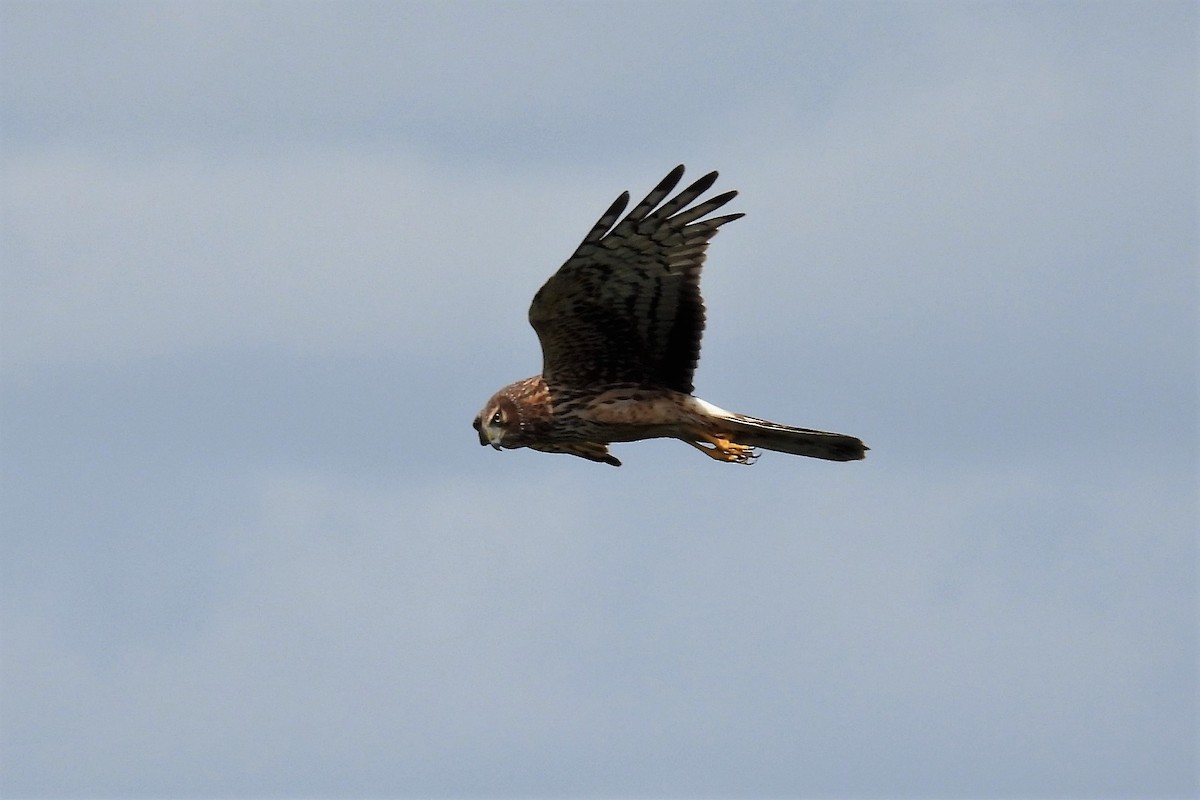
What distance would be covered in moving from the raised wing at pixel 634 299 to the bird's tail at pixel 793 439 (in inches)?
21.5

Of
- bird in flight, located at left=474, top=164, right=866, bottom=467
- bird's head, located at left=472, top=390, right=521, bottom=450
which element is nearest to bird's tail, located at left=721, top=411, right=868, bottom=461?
bird in flight, located at left=474, top=164, right=866, bottom=467

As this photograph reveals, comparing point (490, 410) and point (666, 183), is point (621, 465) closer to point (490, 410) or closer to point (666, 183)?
point (490, 410)

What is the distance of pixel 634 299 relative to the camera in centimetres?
2394

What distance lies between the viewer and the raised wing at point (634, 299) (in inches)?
921

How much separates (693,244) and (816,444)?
5.44ft

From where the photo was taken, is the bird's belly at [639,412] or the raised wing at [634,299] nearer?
the raised wing at [634,299]

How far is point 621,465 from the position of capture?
25.2 m

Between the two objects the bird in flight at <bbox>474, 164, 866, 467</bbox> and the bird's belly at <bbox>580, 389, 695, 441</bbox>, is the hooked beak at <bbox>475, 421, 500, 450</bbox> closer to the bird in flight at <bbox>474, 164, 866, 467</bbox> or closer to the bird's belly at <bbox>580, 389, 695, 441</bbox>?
the bird in flight at <bbox>474, 164, 866, 467</bbox>

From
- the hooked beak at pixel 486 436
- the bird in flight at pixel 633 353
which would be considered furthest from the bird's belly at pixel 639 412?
the hooked beak at pixel 486 436

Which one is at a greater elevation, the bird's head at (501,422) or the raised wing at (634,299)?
the raised wing at (634,299)

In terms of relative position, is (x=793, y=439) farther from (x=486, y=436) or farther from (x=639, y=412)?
(x=486, y=436)

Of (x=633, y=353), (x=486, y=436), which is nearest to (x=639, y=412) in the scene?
(x=633, y=353)

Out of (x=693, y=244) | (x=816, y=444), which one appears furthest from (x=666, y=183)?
(x=816, y=444)

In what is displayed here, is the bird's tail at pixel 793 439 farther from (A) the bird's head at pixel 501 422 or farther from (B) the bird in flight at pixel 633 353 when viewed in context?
(A) the bird's head at pixel 501 422
